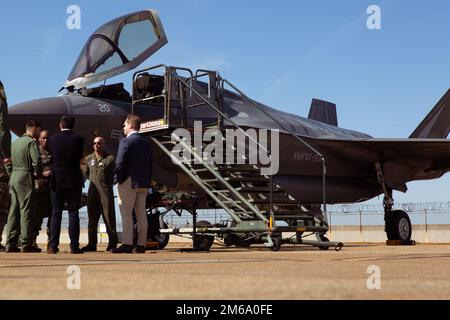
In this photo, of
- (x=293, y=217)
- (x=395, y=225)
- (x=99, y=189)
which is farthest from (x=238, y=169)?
(x=395, y=225)

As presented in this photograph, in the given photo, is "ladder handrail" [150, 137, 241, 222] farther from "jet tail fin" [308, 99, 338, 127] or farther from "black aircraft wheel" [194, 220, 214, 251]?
"jet tail fin" [308, 99, 338, 127]

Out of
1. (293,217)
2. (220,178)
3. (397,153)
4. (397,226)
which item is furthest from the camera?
(397,153)

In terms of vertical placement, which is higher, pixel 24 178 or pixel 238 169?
pixel 238 169

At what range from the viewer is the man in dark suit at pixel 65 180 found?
817cm

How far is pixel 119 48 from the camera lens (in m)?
11.4

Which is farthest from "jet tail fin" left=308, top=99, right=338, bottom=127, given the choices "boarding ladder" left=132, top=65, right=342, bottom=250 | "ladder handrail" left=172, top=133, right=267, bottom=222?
"ladder handrail" left=172, top=133, right=267, bottom=222

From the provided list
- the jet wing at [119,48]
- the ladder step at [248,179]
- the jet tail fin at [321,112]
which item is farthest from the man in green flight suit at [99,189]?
the jet tail fin at [321,112]

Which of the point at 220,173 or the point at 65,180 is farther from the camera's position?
the point at 220,173

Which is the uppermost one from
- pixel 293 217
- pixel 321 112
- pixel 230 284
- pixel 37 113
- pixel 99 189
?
pixel 321 112

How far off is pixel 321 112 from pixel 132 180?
51.3 ft

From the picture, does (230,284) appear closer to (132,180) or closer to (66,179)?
(132,180)

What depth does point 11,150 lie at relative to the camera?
8570mm
